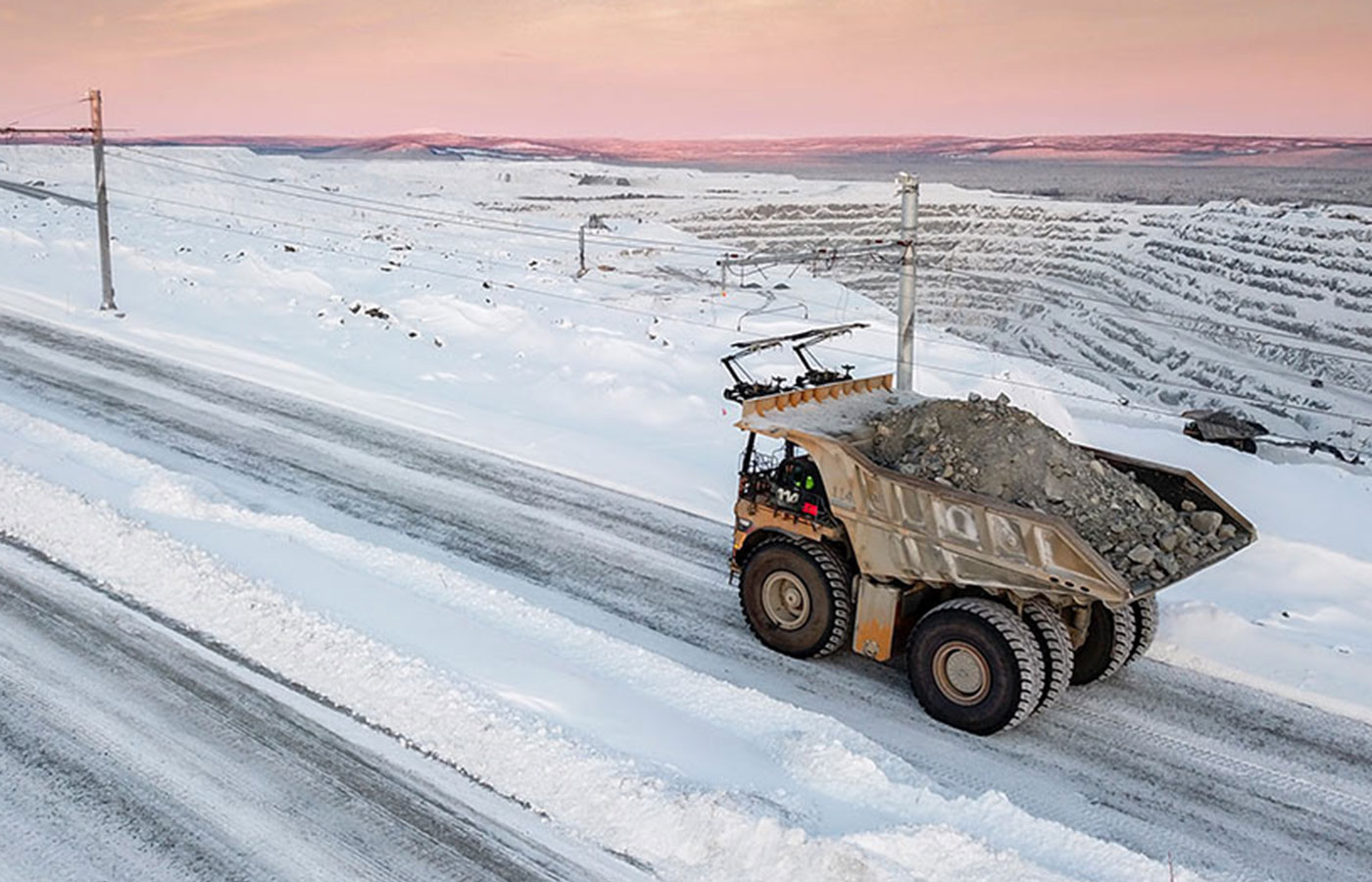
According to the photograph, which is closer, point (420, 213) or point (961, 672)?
point (961, 672)

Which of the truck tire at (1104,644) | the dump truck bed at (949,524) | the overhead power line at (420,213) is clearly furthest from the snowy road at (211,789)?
the overhead power line at (420,213)

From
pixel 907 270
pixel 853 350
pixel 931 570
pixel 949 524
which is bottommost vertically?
pixel 931 570

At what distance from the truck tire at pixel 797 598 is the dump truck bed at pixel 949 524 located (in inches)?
16.7

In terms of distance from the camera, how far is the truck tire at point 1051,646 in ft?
28.0

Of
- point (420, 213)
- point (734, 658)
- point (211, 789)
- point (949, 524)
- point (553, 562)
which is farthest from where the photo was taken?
point (420, 213)

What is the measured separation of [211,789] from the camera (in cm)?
750

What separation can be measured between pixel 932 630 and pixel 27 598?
8.61 m

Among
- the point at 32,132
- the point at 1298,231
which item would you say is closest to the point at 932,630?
the point at 32,132

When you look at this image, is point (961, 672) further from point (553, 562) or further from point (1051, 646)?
point (553, 562)

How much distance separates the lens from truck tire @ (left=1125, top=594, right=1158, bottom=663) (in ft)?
31.4

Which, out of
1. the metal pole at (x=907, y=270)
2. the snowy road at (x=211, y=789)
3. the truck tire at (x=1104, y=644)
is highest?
the metal pole at (x=907, y=270)

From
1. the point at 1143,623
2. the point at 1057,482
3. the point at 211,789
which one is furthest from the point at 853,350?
the point at 211,789

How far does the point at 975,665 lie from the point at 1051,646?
0.62 m

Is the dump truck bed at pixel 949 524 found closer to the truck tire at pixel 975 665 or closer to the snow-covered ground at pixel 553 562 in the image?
the truck tire at pixel 975 665
